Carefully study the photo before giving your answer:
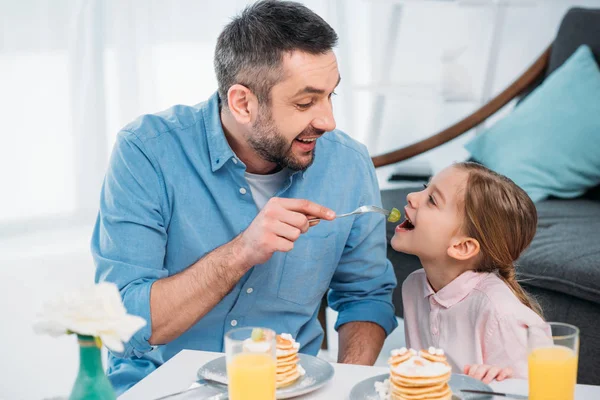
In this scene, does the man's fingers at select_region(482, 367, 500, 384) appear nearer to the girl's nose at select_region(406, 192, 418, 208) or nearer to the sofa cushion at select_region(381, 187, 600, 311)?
the girl's nose at select_region(406, 192, 418, 208)

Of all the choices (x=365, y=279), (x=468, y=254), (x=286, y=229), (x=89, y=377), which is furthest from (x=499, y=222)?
(x=89, y=377)

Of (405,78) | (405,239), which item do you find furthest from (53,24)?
(405,239)

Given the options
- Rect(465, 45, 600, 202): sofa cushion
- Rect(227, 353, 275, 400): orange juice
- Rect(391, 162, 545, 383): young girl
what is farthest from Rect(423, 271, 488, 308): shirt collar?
Rect(465, 45, 600, 202): sofa cushion

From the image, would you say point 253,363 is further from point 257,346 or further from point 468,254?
point 468,254

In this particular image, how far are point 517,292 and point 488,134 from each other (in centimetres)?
147

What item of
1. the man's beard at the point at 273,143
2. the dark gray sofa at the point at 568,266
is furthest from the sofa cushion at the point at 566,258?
the man's beard at the point at 273,143

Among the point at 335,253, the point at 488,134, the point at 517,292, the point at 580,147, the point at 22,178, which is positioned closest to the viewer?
the point at 517,292

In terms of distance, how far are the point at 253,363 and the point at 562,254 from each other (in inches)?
55.6

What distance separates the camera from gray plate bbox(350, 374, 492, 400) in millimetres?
1237

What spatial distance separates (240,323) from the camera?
6.02 ft

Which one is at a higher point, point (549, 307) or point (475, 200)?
point (475, 200)

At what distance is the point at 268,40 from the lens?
5.83 ft

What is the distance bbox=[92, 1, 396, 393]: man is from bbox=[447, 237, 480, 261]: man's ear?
0.24 meters

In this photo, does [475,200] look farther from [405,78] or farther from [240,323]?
[405,78]
